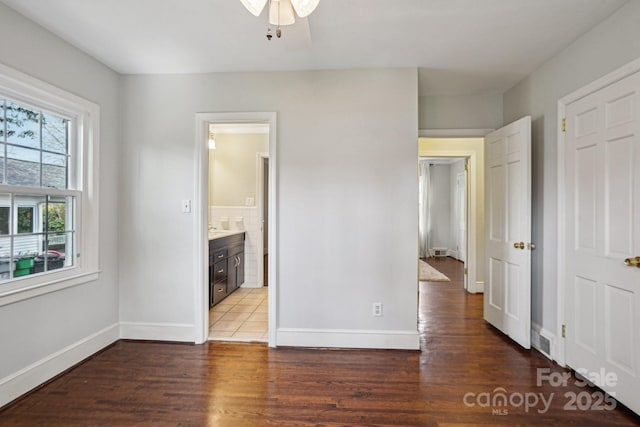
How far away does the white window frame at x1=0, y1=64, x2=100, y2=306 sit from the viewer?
7.24ft

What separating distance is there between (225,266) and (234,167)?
68.1 inches

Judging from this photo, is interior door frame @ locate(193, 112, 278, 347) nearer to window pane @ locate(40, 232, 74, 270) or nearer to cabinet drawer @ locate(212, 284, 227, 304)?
cabinet drawer @ locate(212, 284, 227, 304)

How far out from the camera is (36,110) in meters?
2.28

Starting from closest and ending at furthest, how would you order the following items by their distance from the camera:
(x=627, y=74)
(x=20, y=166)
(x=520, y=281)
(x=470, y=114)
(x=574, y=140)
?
(x=627, y=74)
(x=20, y=166)
(x=574, y=140)
(x=520, y=281)
(x=470, y=114)

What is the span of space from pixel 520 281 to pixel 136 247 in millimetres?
3623

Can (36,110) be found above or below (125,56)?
below

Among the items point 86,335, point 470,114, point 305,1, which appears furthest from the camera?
point 470,114

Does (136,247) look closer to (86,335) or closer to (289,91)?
(86,335)

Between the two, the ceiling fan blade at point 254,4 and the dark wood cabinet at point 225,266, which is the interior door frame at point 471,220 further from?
the ceiling fan blade at point 254,4

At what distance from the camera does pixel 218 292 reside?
3.94 m

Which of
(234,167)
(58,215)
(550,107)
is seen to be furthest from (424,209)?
(58,215)

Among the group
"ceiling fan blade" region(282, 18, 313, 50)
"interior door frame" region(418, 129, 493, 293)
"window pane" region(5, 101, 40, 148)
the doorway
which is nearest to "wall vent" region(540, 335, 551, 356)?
"interior door frame" region(418, 129, 493, 293)

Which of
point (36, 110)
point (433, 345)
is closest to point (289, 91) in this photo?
point (36, 110)

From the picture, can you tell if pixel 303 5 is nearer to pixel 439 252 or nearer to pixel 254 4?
pixel 254 4
